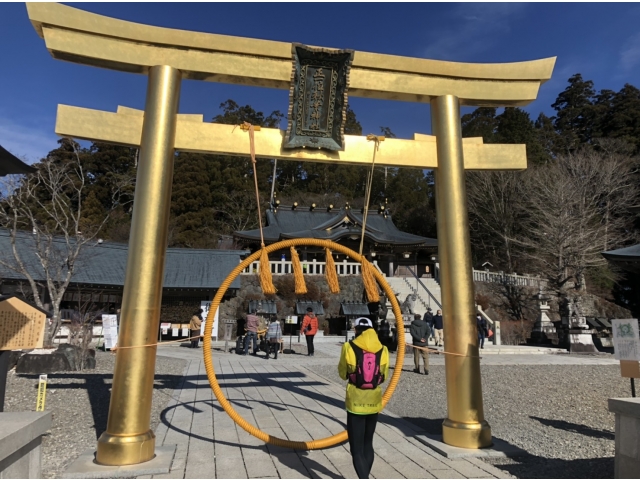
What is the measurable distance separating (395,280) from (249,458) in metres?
21.3

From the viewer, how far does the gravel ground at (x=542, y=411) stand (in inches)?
165

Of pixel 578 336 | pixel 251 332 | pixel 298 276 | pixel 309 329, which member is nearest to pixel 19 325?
pixel 298 276

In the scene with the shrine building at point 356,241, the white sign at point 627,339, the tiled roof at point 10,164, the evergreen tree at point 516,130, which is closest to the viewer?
the tiled roof at point 10,164

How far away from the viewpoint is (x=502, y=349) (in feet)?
53.0

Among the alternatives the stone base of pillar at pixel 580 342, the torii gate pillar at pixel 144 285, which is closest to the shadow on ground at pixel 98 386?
the torii gate pillar at pixel 144 285

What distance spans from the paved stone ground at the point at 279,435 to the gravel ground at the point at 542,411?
62 centimetres

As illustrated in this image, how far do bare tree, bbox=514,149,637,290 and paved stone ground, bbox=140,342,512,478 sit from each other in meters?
17.9

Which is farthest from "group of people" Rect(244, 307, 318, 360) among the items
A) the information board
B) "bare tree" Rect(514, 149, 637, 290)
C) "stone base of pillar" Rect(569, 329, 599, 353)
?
"bare tree" Rect(514, 149, 637, 290)

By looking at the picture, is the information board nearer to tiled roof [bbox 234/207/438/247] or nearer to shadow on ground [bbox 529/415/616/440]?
shadow on ground [bbox 529/415/616/440]

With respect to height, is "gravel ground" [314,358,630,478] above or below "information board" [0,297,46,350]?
below

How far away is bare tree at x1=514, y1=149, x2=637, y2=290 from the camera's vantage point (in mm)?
21922

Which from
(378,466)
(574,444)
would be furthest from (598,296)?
(378,466)

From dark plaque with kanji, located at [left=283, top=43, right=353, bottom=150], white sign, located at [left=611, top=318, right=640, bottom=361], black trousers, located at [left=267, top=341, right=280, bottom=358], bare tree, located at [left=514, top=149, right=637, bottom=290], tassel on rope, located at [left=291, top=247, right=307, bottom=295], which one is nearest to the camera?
tassel on rope, located at [left=291, top=247, right=307, bottom=295]

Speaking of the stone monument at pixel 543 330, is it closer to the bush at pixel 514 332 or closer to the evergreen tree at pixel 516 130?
the bush at pixel 514 332
